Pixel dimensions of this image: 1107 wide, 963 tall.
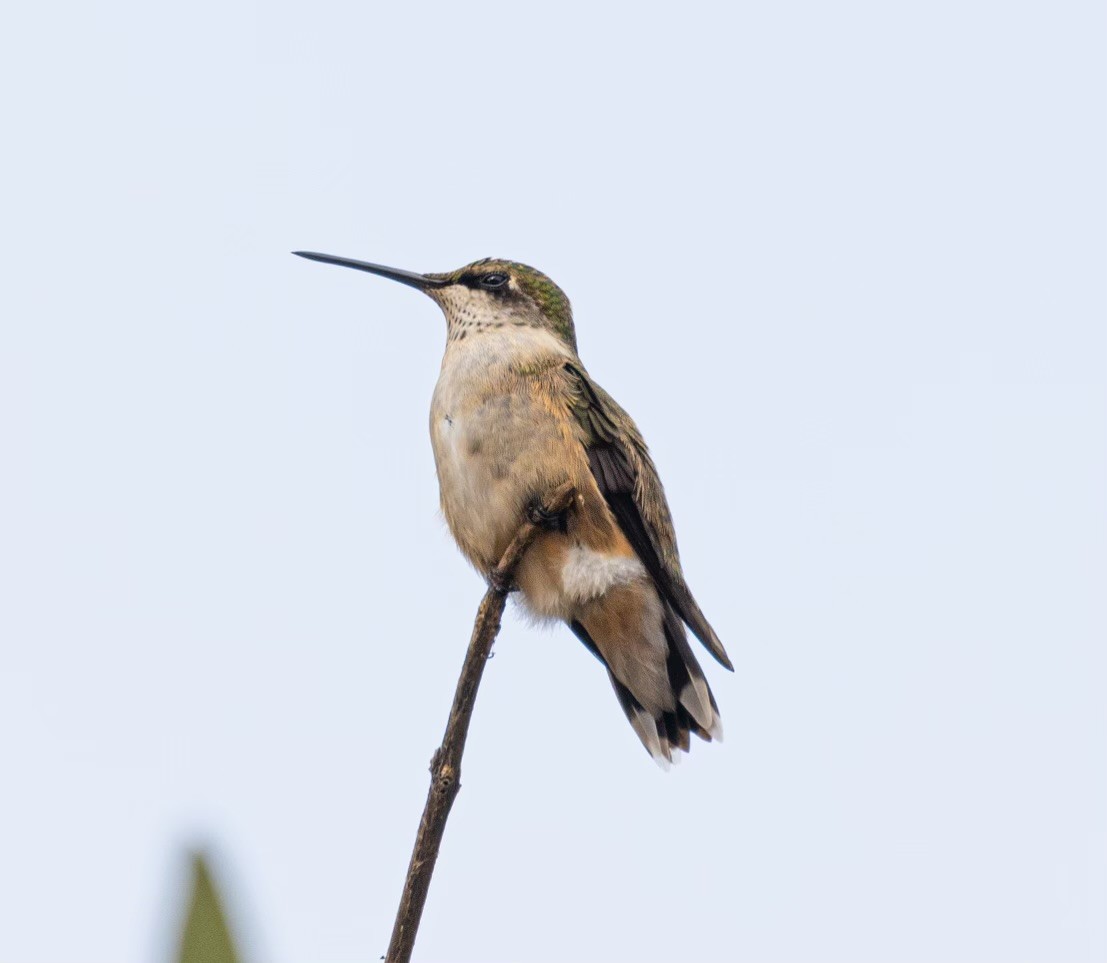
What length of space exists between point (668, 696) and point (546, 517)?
115 cm

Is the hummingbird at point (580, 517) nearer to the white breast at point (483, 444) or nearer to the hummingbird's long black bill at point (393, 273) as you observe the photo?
the white breast at point (483, 444)

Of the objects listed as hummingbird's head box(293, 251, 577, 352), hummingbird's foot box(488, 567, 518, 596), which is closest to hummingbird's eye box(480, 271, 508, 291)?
hummingbird's head box(293, 251, 577, 352)

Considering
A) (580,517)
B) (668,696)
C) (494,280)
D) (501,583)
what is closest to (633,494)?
(580,517)

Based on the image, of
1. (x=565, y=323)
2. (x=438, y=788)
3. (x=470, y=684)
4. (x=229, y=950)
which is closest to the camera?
(x=229, y=950)

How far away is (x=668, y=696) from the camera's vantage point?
6031mm

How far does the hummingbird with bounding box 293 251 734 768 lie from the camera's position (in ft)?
18.6

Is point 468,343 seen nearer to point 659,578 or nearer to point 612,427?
point 612,427

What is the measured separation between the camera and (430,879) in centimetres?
282

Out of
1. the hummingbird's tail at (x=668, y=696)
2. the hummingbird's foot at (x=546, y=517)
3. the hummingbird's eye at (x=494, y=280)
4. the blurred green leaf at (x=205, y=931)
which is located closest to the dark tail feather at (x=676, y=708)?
the hummingbird's tail at (x=668, y=696)

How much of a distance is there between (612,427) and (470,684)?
282cm

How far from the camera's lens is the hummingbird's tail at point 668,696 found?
5.91 m

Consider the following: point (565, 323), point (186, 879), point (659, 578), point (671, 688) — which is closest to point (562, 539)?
point (659, 578)

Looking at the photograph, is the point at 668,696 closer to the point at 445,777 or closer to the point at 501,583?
the point at 501,583

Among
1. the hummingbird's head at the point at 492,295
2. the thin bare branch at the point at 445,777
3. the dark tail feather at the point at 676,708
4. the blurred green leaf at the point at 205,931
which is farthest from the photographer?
the hummingbird's head at the point at 492,295
